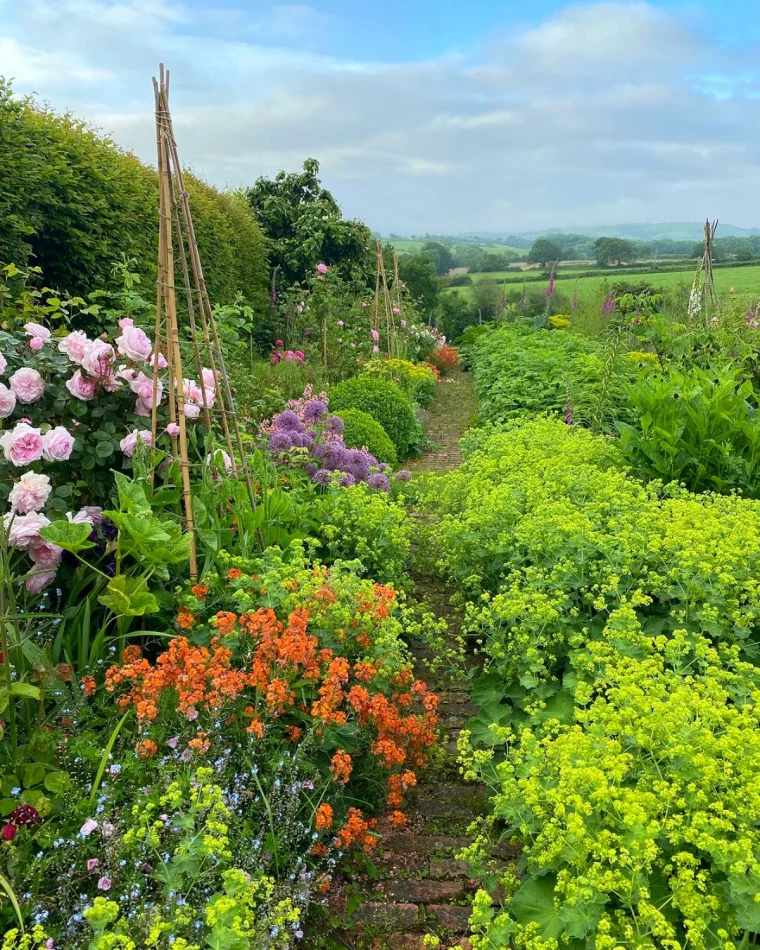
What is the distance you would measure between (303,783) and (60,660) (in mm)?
1185

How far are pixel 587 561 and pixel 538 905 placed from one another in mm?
1722

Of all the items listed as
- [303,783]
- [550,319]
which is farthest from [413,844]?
[550,319]

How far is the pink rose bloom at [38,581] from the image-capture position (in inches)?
107

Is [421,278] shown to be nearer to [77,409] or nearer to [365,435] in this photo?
[365,435]

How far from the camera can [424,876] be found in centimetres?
244

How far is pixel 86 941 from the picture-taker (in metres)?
1.78

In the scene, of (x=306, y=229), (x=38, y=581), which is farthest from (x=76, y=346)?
(x=306, y=229)

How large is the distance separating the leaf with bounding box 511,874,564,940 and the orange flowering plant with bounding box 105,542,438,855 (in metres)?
0.52

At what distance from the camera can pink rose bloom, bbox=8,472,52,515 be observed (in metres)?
2.57

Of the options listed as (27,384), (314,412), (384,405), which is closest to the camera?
(27,384)

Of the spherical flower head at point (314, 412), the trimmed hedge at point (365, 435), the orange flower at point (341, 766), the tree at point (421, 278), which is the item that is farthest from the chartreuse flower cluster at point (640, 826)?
the tree at point (421, 278)

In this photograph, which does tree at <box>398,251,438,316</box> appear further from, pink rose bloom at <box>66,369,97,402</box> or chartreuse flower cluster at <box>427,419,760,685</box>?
pink rose bloom at <box>66,369,97,402</box>

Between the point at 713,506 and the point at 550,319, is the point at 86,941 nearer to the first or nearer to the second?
the point at 713,506

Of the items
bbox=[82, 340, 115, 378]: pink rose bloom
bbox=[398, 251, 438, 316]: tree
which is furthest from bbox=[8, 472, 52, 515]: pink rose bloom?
bbox=[398, 251, 438, 316]: tree
